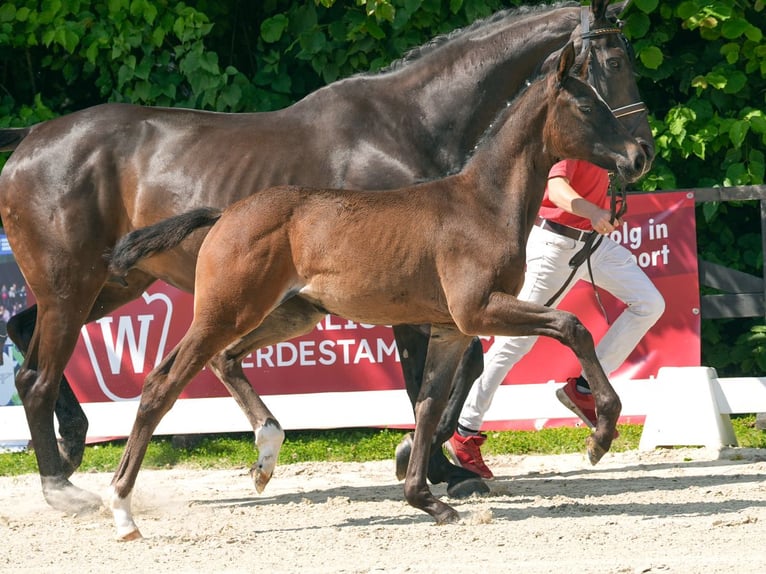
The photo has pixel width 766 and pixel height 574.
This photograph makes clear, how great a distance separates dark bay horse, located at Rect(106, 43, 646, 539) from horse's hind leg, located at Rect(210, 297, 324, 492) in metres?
0.30

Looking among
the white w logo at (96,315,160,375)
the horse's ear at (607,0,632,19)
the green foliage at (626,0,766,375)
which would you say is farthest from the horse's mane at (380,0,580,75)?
the white w logo at (96,315,160,375)

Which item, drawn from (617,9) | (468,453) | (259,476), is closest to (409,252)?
(259,476)

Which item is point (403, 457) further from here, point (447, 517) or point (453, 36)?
point (453, 36)

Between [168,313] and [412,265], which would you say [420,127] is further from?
[168,313]

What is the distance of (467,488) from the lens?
576 centimetres

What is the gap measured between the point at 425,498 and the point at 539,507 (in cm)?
63

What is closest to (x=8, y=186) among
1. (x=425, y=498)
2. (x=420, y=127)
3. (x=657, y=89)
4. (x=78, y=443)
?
(x=78, y=443)

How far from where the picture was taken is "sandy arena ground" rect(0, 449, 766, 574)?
4355mm

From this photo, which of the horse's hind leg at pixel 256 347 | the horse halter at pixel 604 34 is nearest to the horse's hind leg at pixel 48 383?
the horse's hind leg at pixel 256 347

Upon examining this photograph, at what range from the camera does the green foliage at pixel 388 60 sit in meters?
8.27

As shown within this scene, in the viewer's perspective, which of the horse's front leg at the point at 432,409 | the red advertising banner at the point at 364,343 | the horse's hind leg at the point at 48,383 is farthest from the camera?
the red advertising banner at the point at 364,343

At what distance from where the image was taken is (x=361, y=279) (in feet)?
16.3

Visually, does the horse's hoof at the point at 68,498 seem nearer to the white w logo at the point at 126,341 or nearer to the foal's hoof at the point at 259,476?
the foal's hoof at the point at 259,476

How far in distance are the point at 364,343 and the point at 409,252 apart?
2.63 m
